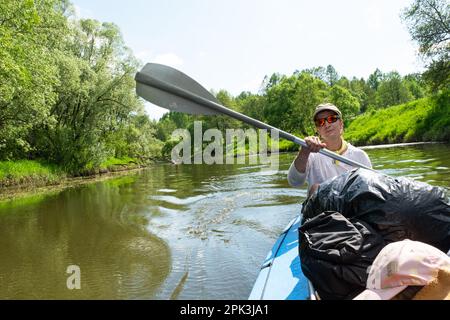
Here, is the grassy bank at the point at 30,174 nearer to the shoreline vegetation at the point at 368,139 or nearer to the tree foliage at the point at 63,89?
the shoreline vegetation at the point at 368,139

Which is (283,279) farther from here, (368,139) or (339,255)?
(368,139)

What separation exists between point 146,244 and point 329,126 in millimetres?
3370

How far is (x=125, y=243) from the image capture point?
5.40 metres

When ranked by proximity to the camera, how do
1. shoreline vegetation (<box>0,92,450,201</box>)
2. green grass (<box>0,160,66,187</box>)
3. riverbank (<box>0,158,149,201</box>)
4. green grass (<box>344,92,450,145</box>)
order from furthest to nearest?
green grass (<box>344,92,450,145</box>) < shoreline vegetation (<box>0,92,450,201</box>) < green grass (<box>0,160,66,187</box>) < riverbank (<box>0,158,149,201</box>)

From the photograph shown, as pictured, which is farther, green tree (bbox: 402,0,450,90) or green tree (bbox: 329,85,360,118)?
green tree (bbox: 329,85,360,118)

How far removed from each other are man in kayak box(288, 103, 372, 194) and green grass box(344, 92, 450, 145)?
22.7 meters

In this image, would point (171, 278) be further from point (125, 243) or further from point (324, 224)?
point (324, 224)

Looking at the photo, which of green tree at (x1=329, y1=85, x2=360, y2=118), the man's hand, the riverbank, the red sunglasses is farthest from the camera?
green tree at (x1=329, y1=85, x2=360, y2=118)

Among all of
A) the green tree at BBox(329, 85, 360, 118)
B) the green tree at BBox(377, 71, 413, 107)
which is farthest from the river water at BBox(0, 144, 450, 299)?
the green tree at BBox(377, 71, 413, 107)

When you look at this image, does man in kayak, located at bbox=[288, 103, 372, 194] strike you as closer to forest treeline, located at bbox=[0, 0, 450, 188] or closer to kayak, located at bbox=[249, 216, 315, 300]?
kayak, located at bbox=[249, 216, 315, 300]

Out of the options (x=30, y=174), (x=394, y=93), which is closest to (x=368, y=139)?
(x=30, y=174)

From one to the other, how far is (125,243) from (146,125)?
24192 mm

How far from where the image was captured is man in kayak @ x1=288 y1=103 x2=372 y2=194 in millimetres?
3490

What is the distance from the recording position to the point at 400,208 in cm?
198
